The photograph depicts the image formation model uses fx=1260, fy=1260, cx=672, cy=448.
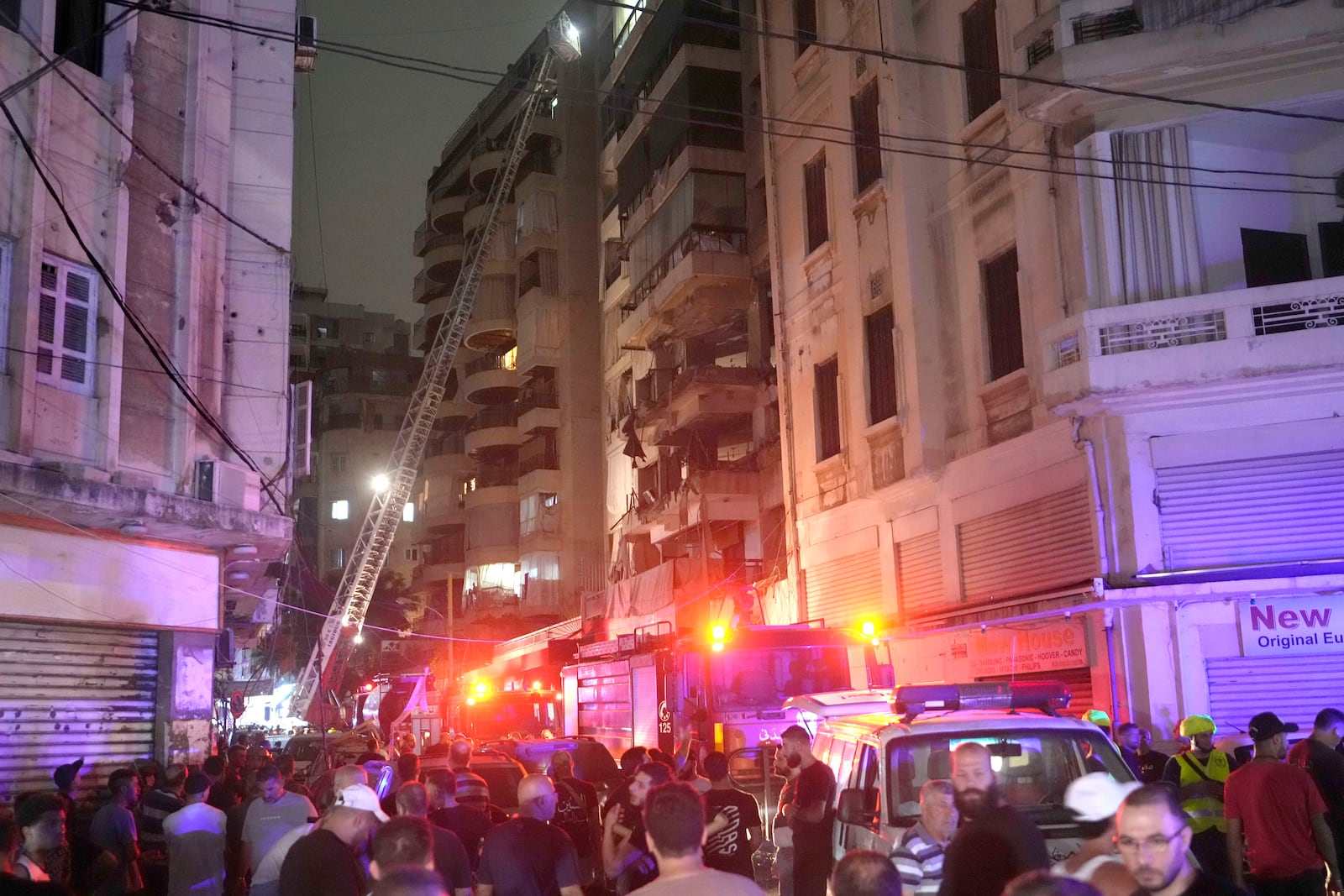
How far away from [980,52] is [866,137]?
11.1ft

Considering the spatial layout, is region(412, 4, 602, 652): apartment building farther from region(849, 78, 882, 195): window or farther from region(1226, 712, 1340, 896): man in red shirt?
region(1226, 712, 1340, 896): man in red shirt

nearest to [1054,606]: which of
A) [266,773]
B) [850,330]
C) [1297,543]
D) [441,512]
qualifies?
[1297,543]

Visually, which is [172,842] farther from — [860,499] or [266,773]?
[860,499]

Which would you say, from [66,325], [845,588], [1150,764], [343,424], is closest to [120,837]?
[66,325]

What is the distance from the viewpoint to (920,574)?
70.4ft

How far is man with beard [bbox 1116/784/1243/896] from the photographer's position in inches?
177

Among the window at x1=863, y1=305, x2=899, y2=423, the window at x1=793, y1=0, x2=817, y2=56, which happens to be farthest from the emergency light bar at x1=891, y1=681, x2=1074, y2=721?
the window at x1=793, y1=0, x2=817, y2=56

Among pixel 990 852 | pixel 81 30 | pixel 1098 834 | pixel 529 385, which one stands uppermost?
pixel 529 385

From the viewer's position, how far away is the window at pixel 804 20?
25656mm

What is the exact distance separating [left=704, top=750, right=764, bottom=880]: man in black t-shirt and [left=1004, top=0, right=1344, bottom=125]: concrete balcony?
11.3 metres

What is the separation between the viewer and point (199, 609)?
16328 millimetres

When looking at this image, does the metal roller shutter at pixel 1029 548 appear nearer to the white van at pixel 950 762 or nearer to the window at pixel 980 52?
the window at pixel 980 52

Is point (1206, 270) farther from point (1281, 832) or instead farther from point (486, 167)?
point (486, 167)

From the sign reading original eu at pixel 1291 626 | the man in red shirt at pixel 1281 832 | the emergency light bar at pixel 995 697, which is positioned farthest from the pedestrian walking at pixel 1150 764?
the sign reading original eu at pixel 1291 626
